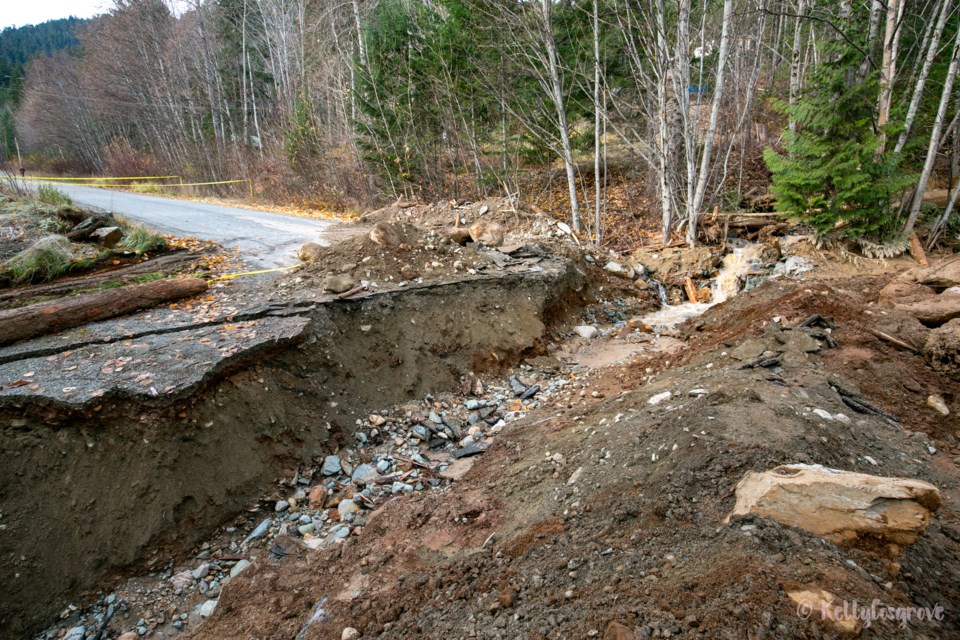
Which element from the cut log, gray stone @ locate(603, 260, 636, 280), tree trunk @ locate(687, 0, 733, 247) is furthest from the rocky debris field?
tree trunk @ locate(687, 0, 733, 247)

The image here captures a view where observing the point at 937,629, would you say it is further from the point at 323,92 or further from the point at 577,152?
the point at 323,92

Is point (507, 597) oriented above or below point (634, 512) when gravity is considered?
below

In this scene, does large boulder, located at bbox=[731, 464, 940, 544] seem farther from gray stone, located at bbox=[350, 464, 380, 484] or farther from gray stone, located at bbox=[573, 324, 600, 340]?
gray stone, located at bbox=[573, 324, 600, 340]

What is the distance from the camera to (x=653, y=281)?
8.99m

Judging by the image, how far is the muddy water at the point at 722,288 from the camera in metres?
8.01

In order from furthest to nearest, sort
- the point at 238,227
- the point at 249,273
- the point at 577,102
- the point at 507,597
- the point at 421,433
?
the point at 577,102, the point at 238,227, the point at 249,273, the point at 421,433, the point at 507,597

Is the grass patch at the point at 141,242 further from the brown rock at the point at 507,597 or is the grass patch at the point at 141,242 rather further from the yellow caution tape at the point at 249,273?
the brown rock at the point at 507,597

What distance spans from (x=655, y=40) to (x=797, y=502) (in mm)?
9079

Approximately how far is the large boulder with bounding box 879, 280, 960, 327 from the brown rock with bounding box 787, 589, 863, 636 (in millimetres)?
4912

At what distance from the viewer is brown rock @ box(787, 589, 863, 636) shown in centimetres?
166

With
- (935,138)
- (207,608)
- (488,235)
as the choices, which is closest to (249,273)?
(488,235)

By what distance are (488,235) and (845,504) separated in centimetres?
673

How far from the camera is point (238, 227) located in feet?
30.8

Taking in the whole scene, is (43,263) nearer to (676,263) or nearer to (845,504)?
(845,504)
